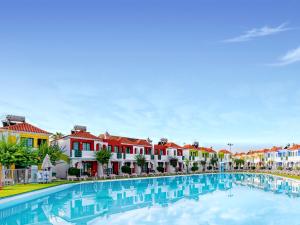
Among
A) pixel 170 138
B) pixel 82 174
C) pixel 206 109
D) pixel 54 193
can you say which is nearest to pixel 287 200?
pixel 54 193

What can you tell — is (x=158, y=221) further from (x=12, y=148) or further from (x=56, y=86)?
(x=56, y=86)

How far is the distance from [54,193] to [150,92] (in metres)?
21.0

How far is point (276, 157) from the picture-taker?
8494 cm

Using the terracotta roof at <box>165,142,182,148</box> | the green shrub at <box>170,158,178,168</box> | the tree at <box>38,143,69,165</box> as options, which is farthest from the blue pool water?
the terracotta roof at <box>165,142,182,148</box>

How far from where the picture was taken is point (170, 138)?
217 feet

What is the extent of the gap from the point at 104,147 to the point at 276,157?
54.8 meters

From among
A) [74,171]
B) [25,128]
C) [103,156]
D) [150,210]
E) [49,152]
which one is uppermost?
[25,128]

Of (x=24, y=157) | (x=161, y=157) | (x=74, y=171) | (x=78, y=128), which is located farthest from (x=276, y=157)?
(x=24, y=157)

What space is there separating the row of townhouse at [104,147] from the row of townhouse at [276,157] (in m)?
20.1

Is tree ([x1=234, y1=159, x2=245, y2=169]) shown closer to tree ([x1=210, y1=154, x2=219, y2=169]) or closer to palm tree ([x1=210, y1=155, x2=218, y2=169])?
tree ([x1=210, y1=154, x2=219, y2=169])

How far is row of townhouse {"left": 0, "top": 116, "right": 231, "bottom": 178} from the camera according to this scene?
3647 cm

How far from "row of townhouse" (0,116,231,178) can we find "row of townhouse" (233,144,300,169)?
20144 millimetres

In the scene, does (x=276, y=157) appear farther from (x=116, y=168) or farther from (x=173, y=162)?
(x=116, y=168)

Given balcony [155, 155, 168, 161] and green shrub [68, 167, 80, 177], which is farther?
balcony [155, 155, 168, 161]
